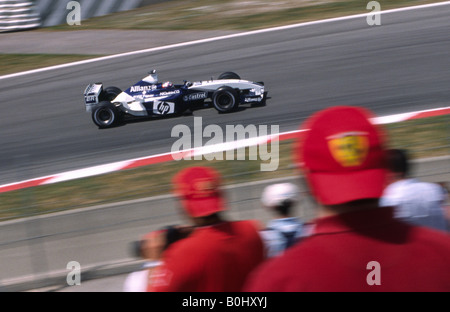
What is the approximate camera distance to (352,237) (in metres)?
1.65

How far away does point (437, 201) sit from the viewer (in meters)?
3.14

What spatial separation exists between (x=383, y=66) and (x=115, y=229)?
8224mm

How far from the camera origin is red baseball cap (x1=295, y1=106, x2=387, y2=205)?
167 cm

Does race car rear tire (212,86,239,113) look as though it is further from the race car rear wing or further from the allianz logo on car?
the race car rear wing

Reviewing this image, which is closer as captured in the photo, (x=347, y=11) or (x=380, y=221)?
(x=380, y=221)

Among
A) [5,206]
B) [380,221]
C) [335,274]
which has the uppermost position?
[380,221]

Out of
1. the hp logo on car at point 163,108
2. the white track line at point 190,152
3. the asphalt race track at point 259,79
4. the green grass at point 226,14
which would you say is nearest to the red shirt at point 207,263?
the white track line at point 190,152

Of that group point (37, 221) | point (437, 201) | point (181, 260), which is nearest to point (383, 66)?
point (37, 221)

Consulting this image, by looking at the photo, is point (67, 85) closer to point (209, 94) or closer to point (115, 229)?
point (209, 94)

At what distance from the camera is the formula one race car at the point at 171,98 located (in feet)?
34.7

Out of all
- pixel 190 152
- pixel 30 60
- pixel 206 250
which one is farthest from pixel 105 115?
pixel 206 250

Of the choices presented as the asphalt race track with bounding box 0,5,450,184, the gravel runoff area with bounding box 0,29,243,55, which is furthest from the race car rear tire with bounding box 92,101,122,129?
the gravel runoff area with bounding box 0,29,243,55

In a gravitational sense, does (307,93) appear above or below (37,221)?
above

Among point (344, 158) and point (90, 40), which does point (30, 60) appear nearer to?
point (90, 40)
